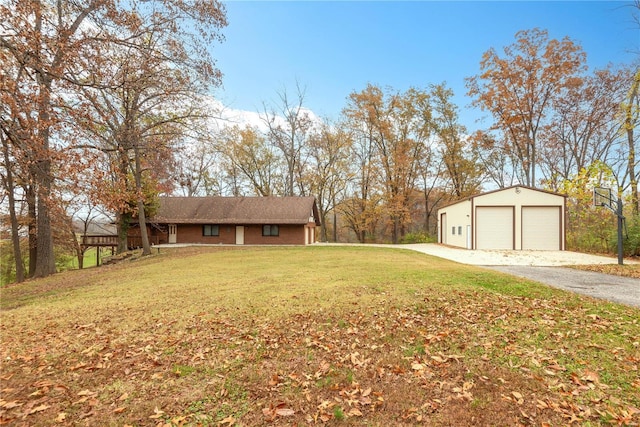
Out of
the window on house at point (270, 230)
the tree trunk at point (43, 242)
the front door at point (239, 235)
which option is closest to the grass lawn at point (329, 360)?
the tree trunk at point (43, 242)

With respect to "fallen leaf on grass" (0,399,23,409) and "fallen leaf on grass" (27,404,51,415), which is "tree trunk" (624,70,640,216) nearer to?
"fallen leaf on grass" (27,404,51,415)

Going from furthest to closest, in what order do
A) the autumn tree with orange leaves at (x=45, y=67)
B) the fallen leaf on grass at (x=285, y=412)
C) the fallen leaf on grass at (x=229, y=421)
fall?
the autumn tree with orange leaves at (x=45, y=67) → the fallen leaf on grass at (x=285, y=412) → the fallen leaf on grass at (x=229, y=421)

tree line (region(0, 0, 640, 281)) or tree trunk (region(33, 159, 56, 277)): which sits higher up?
tree line (region(0, 0, 640, 281))

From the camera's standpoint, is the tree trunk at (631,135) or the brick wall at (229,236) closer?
the tree trunk at (631,135)

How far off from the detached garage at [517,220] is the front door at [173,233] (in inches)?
964

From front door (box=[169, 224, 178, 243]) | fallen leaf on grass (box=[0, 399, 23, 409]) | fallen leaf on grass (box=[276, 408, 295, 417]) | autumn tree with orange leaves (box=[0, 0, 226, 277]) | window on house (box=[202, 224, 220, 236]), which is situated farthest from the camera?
front door (box=[169, 224, 178, 243])

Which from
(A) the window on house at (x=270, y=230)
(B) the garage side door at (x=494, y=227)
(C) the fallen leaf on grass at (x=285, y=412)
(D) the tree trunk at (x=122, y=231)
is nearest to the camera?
(C) the fallen leaf on grass at (x=285, y=412)

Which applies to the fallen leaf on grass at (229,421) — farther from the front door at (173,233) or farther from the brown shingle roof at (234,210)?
the front door at (173,233)

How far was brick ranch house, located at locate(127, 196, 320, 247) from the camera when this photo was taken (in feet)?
87.4

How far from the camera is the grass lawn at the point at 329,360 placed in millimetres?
3104

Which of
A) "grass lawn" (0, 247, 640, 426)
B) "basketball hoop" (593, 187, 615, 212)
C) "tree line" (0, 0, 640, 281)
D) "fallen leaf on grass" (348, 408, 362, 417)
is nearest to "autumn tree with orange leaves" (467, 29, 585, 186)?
"tree line" (0, 0, 640, 281)

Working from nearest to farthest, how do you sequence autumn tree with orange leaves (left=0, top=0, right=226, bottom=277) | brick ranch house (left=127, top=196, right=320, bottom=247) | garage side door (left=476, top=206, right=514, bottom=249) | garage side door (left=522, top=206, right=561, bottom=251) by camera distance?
autumn tree with orange leaves (left=0, top=0, right=226, bottom=277) < garage side door (left=522, top=206, right=561, bottom=251) < garage side door (left=476, top=206, right=514, bottom=249) < brick ranch house (left=127, top=196, right=320, bottom=247)

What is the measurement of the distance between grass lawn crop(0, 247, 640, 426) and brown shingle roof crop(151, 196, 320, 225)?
64.2 feet

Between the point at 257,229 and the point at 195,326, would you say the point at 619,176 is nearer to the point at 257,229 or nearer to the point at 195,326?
the point at 257,229
